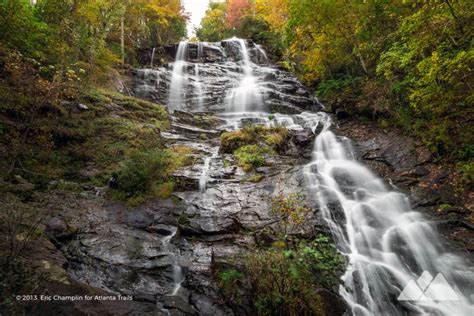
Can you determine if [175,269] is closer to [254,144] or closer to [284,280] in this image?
[284,280]

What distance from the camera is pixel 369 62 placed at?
12750mm

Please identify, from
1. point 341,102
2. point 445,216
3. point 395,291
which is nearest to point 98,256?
point 395,291

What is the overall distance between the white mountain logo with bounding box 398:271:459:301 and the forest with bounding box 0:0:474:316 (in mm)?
70

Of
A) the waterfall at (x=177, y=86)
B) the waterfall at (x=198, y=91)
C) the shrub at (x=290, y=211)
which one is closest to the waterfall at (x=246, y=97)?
the waterfall at (x=198, y=91)

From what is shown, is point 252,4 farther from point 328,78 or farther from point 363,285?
point 363,285

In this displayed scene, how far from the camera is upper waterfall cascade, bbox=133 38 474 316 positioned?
186 inches

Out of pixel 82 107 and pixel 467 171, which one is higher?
pixel 82 107

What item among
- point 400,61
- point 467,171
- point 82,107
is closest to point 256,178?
point 467,171

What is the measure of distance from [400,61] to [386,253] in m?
5.83

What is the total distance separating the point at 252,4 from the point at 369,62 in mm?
21057

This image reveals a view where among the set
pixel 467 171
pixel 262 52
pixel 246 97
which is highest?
pixel 262 52

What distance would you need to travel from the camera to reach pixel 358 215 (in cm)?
666

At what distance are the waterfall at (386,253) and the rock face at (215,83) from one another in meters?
9.00

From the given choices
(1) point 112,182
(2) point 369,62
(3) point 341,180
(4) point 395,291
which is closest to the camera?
(4) point 395,291
